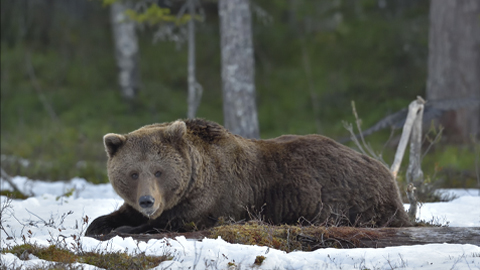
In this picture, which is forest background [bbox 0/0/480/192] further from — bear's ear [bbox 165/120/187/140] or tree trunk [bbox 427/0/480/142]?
bear's ear [bbox 165/120/187/140]

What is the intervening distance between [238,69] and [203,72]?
7.46m

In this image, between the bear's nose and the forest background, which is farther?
the forest background

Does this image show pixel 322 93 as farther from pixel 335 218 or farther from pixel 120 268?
pixel 120 268

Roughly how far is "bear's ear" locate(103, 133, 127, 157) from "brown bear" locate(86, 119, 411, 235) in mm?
11

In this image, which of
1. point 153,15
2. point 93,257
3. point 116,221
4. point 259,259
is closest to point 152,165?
point 116,221

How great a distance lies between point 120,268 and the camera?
4395 millimetres

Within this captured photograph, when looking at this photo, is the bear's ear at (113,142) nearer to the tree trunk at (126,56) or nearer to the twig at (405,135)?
the twig at (405,135)

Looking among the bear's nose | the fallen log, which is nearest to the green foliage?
the bear's nose

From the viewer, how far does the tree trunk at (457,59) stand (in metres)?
13.8

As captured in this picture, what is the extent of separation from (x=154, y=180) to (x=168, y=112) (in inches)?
471

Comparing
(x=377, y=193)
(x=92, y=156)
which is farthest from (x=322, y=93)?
(x=377, y=193)

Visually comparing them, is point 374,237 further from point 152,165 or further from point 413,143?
point 413,143

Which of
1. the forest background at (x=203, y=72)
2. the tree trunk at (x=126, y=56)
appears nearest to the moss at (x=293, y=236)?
the forest background at (x=203, y=72)

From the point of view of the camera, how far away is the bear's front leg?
6020 mm
